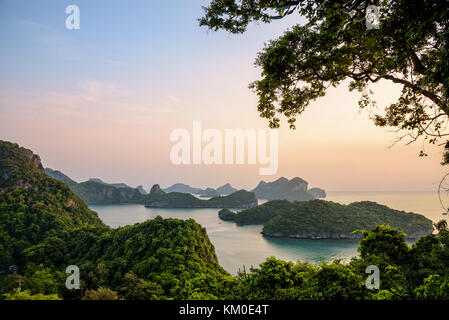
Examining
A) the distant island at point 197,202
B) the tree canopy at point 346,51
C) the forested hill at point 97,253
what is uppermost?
the tree canopy at point 346,51

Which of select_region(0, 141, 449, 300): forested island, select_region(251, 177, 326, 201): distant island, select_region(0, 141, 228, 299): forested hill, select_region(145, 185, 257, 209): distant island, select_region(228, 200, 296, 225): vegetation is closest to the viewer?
select_region(0, 141, 449, 300): forested island

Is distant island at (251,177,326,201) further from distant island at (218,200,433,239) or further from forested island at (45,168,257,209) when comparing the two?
distant island at (218,200,433,239)

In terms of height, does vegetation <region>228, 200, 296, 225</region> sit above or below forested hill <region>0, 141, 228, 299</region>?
below

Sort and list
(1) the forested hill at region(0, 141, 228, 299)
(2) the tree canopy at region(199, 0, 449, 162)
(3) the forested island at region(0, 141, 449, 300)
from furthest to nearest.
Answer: (1) the forested hill at region(0, 141, 228, 299), (3) the forested island at region(0, 141, 449, 300), (2) the tree canopy at region(199, 0, 449, 162)

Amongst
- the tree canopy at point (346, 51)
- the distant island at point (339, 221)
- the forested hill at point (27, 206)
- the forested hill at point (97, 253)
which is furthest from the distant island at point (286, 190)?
the tree canopy at point (346, 51)

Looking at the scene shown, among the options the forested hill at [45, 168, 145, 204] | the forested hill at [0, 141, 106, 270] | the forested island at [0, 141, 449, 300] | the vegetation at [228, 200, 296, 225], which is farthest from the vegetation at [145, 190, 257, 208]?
the forested island at [0, 141, 449, 300]

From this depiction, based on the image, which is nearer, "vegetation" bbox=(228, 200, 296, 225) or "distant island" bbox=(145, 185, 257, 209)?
"vegetation" bbox=(228, 200, 296, 225)

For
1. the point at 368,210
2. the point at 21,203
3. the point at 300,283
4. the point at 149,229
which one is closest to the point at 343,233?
the point at 368,210

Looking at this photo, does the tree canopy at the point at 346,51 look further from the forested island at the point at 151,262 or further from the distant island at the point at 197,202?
the distant island at the point at 197,202

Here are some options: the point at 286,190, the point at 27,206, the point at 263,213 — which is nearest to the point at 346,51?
the point at 27,206
